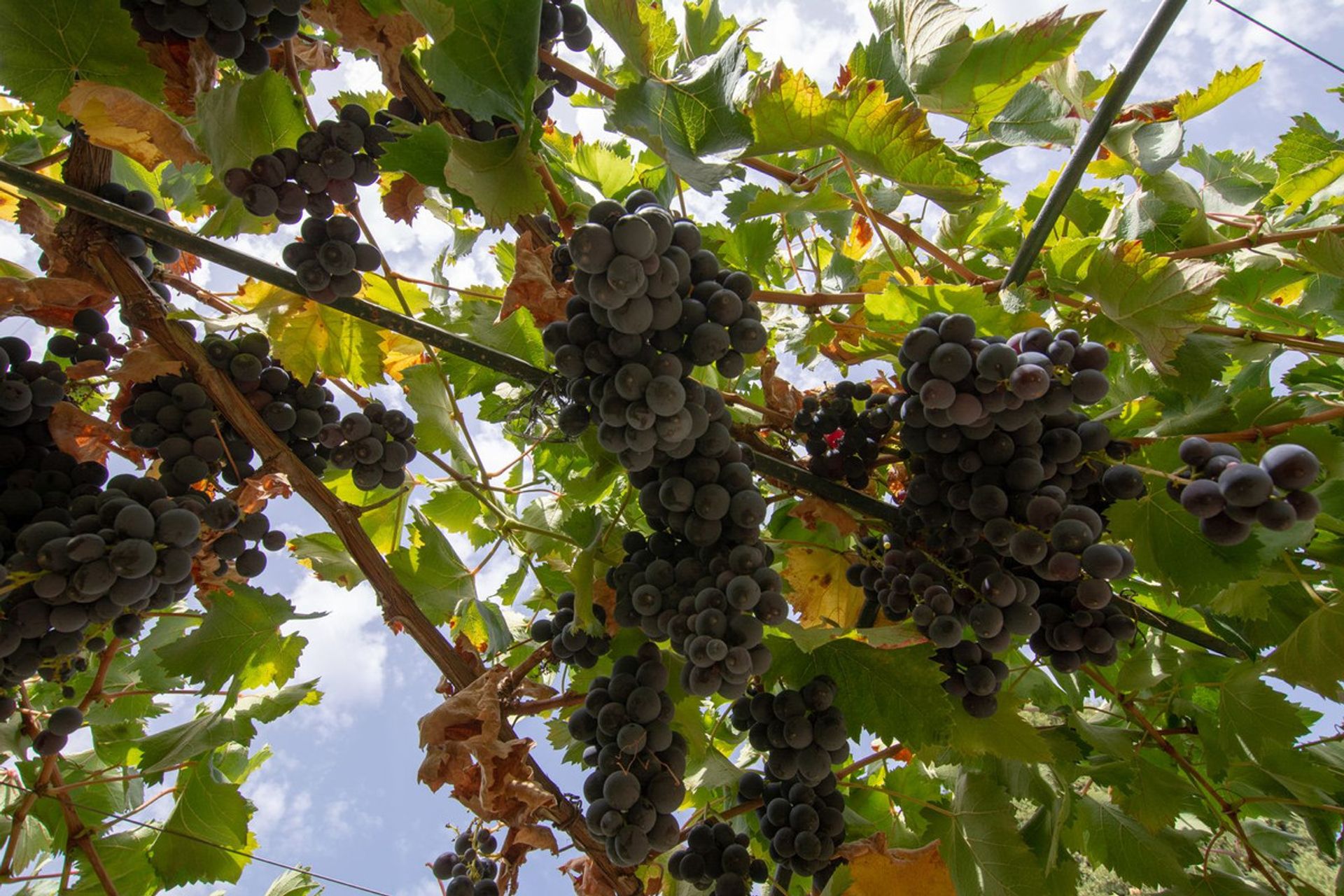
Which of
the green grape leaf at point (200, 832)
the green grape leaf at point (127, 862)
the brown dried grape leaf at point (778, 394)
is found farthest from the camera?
the green grape leaf at point (127, 862)

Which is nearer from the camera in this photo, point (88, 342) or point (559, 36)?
point (559, 36)

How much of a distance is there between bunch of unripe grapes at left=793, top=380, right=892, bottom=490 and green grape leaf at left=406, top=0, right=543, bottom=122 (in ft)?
2.94

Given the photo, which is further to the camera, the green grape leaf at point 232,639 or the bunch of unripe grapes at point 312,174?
the green grape leaf at point 232,639

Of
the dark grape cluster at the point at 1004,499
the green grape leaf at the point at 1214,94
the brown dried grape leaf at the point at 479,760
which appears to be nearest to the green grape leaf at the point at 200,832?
the brown dried grape leaf at the point at 479,760

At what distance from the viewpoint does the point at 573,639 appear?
1.66 m

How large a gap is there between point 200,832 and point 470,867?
0.76 meters

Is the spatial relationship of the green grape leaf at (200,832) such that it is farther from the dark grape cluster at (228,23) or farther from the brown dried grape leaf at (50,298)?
the dark grape cluster at (228,23)

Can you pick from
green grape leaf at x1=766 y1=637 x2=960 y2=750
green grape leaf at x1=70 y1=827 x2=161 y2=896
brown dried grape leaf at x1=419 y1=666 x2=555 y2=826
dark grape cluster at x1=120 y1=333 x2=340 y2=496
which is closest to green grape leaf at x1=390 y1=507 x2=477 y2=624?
dark grape cluster at x1=120 y1=333 x2=340 y2=496

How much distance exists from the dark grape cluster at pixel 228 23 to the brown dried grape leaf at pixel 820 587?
5.19 feet

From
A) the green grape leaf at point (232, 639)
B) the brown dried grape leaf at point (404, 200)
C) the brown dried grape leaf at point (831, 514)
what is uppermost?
the brown dried grape leaf at point (404, 200)

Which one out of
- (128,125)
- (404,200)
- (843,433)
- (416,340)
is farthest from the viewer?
(404,200)

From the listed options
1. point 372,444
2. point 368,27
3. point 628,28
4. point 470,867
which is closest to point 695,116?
point 628,28

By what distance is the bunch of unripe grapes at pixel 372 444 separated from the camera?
1.84 metres

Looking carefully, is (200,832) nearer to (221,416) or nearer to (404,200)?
(221,416)
